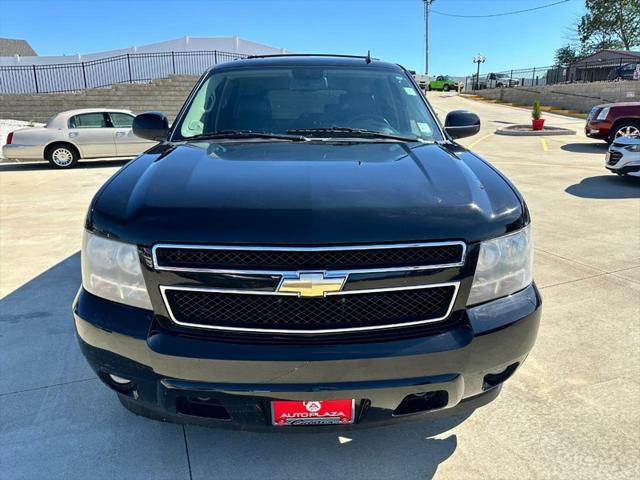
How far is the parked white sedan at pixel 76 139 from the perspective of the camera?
12.0 m

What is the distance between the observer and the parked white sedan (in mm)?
11984

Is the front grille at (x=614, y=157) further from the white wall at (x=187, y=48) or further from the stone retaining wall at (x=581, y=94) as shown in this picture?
the white wall at (x=187, y=48)

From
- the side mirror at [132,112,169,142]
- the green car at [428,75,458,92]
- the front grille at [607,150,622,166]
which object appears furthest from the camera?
the green car at [428,75,458,92]

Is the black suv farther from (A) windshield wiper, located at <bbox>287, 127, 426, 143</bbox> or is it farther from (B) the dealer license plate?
(A) windshield wiper, located at <bbox>287, 127, 426, 143</bbox>

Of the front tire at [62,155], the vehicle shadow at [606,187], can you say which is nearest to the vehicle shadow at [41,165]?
the front tire at [62,155]

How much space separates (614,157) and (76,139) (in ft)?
39.2

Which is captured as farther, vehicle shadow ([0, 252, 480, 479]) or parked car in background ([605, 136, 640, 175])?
parked car in background ([605, 136, 640, 175])

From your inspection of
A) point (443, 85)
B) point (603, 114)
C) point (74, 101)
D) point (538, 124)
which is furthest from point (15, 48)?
point (603, 114)

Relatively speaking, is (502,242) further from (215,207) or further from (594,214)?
(594,214)

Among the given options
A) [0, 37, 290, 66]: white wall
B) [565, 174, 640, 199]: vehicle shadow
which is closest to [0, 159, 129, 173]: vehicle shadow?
[565, 174, 640, 199]: vehicle shadow

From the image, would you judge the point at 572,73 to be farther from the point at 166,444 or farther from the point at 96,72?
the point at 166,444

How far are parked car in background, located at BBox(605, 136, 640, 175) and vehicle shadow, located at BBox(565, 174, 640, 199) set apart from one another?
314mm

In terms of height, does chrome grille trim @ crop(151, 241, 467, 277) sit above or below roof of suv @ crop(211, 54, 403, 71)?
below

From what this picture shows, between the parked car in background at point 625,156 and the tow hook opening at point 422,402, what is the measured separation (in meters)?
8.43
